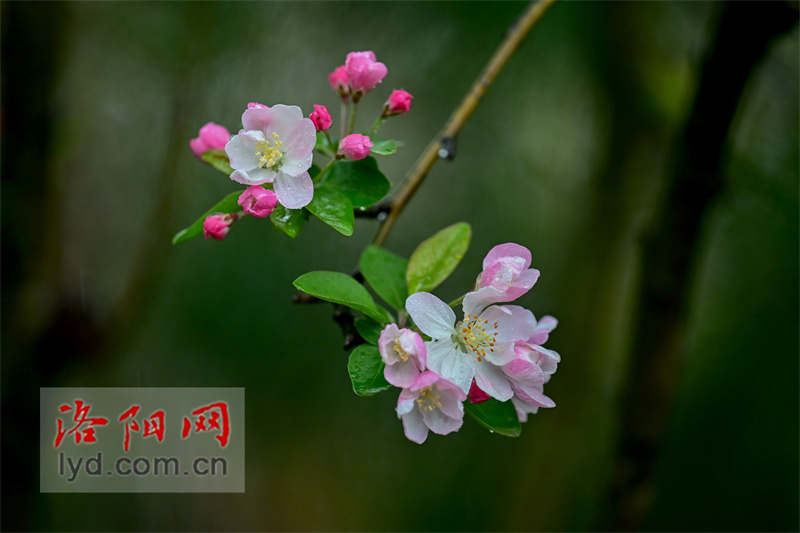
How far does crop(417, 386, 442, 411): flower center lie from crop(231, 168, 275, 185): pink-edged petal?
0.24 meters

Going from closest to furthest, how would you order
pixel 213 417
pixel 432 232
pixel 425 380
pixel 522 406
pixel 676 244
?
pixel 425 380 < pixel 522 406 < pixel 676 244 < pixel 213 417 < pixel 432 232

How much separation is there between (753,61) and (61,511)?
219 cm

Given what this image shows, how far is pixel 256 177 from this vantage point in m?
0.52

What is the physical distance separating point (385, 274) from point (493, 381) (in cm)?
19

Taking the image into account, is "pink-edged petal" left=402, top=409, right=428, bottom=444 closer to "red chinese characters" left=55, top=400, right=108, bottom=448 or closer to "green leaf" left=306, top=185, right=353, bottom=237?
"green leaf" left=306, top=185, right=353, bottom=237

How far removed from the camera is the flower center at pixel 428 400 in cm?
50

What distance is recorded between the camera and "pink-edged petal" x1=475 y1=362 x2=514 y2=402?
0.50 metres

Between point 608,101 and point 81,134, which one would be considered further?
point 608,101

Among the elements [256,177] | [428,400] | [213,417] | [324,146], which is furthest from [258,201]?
[213,417]

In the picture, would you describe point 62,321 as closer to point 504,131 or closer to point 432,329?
point 432,329

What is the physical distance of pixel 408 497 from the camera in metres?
2.14

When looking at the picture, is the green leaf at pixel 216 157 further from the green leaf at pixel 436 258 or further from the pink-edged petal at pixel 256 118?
the green leaf at pixel 436 258

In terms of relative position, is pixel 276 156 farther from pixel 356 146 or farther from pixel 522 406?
pixel 522 406

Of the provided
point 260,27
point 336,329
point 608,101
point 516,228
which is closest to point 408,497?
point 336,329
